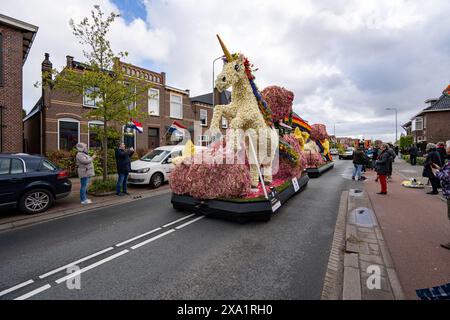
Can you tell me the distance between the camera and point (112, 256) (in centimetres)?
343

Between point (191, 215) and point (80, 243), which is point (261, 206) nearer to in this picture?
point (191, 215)

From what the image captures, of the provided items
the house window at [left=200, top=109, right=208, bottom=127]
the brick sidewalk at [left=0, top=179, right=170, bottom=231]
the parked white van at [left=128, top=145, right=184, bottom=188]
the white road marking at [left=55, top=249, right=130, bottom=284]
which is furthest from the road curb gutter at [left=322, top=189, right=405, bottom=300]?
the house window at [left=200, top=109, right=208, bottom=127]

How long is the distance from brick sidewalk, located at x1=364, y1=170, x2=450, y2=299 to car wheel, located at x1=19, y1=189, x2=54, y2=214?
755 cm

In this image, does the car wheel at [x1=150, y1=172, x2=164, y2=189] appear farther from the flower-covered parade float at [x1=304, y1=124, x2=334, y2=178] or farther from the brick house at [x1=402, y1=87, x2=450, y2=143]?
the brick house at [x1=402, y1=87, x2=450, y2=143]

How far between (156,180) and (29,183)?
13.5ft

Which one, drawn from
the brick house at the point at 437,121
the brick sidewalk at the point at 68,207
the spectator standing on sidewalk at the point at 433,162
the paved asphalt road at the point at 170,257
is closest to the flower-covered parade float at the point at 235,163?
the paved asphalt road at the point at 170,257

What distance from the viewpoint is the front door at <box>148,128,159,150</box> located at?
18.1 m

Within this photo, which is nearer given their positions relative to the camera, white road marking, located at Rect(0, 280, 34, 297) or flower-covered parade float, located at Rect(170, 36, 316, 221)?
white road marking, located at Rect(0, 280, 34, 297)

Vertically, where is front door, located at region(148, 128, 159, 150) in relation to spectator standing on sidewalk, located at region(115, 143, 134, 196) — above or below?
above

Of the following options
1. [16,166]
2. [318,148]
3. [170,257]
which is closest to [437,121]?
[318,148]

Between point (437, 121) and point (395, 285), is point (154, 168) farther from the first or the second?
point (437, 121)

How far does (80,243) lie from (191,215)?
2.30 meters

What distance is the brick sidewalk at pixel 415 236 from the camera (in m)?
2.75

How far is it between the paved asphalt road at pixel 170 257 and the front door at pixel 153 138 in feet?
43.6
